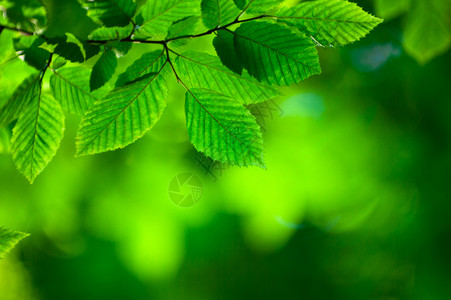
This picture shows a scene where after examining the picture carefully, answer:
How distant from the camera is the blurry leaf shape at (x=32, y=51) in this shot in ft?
1.60

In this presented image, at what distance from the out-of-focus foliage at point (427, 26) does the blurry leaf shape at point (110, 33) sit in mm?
719

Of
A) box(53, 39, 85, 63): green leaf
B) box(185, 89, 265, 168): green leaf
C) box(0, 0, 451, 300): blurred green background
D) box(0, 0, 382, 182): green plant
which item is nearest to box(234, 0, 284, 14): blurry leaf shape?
box(0, 0, 382, 182): green plant

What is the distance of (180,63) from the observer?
20.1 inches

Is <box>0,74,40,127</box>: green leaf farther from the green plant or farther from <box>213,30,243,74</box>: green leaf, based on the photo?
<box>213,30,243,74</box>: green leaf

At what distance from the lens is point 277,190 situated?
4.02 m

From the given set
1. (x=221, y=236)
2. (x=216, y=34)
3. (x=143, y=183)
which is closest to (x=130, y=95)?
(x=216, y=34)

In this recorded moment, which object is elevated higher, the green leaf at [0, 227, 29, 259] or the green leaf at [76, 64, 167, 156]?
the green leaf at [76, 64, 167, 156]

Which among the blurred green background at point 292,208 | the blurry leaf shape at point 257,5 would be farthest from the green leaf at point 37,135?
the blurred green background at point 292,208

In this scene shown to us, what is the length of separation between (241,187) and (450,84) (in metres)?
2.63

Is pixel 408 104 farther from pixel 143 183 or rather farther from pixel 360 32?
pixel 360 32

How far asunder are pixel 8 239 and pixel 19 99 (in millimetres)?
205

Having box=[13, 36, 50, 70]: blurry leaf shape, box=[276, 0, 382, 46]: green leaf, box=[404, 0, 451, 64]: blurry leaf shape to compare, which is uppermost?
box=[276, 0, 382, 46]: green leaf

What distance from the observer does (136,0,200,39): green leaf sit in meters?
0.49

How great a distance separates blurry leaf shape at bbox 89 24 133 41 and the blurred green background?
289cm
